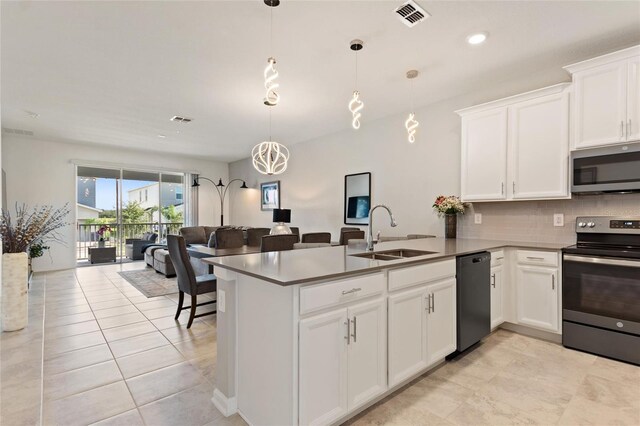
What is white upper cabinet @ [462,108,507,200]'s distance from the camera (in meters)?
3.29

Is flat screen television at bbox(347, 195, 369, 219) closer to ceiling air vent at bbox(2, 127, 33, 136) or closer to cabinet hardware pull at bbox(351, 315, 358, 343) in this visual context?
cabinet hardware pull at bbox(351, 315, 358, 343)

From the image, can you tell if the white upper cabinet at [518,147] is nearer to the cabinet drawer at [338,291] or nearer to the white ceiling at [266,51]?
the white ceiling at [266,51]

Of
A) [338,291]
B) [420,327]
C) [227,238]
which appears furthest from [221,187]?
[338,291]

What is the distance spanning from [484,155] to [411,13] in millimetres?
1834

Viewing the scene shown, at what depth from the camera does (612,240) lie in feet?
8.71

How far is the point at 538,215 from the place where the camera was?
3320 mm

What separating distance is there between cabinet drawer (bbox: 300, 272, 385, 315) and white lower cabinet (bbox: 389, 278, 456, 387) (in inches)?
7.8

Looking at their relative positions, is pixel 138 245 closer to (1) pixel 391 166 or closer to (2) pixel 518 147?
(1) pixel 391 166

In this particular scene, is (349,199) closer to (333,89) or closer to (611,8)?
(333,89)

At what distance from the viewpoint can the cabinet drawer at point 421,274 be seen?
6.33ft

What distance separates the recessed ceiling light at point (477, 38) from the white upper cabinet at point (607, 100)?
0.85m

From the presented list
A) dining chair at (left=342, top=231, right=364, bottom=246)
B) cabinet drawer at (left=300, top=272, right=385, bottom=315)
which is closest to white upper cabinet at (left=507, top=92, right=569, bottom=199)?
dining chair at (left=342, top=231, right=364, bottom=246)

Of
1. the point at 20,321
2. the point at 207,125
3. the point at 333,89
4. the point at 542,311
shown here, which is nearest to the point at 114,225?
the point at 207,125

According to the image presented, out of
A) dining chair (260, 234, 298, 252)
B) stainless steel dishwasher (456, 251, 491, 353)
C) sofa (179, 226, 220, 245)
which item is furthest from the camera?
sofa (179, 226, 220, 245)
